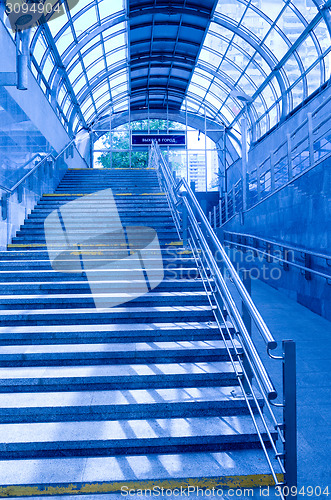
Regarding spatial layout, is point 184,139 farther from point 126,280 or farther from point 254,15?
point 126,280

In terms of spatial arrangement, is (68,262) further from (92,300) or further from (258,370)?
(258,370)

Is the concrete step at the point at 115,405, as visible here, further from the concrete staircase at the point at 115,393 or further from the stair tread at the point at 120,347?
the stair tread at the point at 120,347

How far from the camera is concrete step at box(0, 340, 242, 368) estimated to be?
3.81 m

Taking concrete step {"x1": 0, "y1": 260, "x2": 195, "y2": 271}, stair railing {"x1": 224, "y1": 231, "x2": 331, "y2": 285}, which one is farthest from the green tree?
concrete step {"x1": 0, "y1": 260, "x2": 195, "y2": 271}

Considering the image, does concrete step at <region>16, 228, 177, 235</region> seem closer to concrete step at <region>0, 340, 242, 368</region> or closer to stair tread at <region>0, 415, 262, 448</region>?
concrete step at <region>0, 340, 242, 368</region>

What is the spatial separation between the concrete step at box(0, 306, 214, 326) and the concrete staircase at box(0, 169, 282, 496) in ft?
0.03

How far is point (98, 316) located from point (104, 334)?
14.0 inches

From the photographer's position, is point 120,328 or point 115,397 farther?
point 120,328

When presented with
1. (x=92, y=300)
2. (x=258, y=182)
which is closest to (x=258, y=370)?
(x=92, y=300)

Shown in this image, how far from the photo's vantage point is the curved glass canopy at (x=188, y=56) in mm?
13055

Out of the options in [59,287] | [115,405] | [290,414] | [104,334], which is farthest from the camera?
[59,287]

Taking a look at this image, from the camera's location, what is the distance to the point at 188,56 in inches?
758

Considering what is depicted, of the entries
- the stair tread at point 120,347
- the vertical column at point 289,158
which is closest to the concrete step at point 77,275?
the stair tread at point 120,347

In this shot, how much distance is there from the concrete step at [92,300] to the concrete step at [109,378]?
3.31ft
